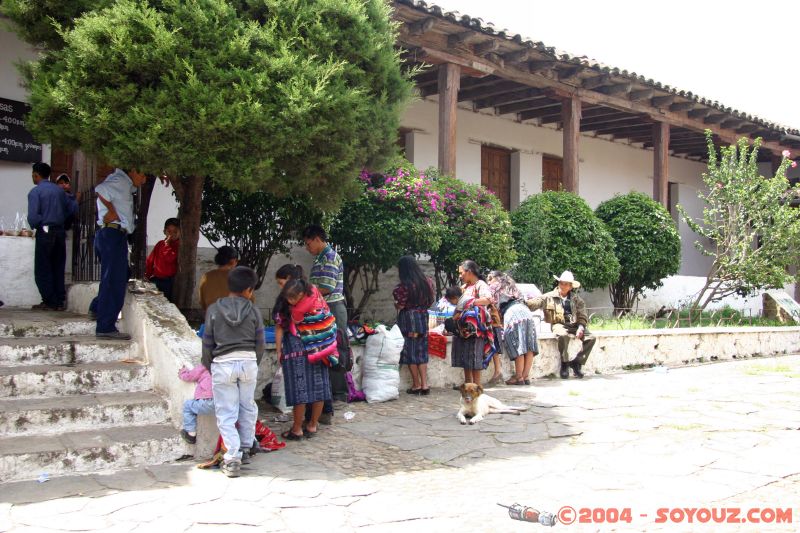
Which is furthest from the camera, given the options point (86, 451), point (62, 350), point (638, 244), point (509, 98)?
point (509, 98)

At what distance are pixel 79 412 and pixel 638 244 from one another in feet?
33.4


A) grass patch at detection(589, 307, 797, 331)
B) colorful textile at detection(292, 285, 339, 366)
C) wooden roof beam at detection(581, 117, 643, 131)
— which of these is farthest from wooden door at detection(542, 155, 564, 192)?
colorful textile at detection(292, 285, 339, 366)

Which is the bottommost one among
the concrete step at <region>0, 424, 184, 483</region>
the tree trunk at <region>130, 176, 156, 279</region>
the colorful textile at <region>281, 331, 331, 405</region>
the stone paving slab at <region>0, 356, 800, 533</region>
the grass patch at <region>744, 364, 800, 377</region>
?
the stone paving slab at <region>0, 356, 800, 533</region>

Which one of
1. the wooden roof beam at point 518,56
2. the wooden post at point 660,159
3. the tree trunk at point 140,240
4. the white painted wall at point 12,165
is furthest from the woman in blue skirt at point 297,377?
the wooden post at point 660,159

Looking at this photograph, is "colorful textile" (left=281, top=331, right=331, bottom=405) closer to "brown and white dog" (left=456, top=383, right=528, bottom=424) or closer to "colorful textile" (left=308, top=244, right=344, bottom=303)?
"colorful textile" (left=308, top=244, right=344, bottom=303)

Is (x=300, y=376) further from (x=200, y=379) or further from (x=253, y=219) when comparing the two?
(x=253, y=219)

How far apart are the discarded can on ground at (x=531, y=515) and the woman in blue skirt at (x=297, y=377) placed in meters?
2.13

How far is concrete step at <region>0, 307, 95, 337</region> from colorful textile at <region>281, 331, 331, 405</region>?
1944 millimetres

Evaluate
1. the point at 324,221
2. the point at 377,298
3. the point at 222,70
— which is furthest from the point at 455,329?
the point at 222,70

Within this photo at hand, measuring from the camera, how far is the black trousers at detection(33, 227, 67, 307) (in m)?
6.89

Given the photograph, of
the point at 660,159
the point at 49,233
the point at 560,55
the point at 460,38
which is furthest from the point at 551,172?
the point at 49,233

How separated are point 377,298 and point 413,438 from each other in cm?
432

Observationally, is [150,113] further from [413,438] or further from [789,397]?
[789,397]

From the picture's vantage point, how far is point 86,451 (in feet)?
14.3
